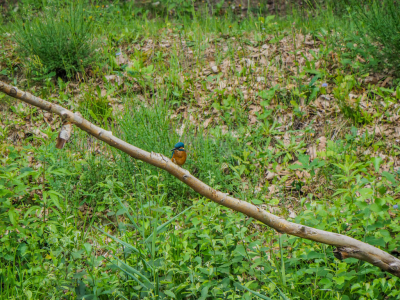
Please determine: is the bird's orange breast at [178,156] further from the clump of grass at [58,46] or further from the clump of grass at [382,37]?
the clump of grass at [382,37]

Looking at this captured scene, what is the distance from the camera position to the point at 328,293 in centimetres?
240

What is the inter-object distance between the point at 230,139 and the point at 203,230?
1627 mm

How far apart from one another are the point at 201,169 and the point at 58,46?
2875mm

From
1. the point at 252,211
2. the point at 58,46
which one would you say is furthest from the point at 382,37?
the point at 58,46

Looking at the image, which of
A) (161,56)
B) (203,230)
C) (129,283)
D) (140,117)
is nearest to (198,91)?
(161,56)

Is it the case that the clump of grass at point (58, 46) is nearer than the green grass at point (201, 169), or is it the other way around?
the green grass at point (201, 169)

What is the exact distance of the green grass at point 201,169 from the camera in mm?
2422

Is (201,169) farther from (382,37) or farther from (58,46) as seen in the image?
(58,46)

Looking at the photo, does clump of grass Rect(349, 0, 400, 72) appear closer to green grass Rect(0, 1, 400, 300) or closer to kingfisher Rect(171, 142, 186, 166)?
green grass Rect(0, 1, 400, 300)

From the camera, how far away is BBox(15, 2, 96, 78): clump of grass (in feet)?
16.7

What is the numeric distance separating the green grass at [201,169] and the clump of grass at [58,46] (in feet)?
0.67

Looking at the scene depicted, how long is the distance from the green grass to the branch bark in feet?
0.69

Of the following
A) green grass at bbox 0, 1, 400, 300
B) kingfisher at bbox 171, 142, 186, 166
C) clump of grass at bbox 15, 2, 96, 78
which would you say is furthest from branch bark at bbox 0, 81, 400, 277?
clump of grass at bbox 15, 2, 96, 78

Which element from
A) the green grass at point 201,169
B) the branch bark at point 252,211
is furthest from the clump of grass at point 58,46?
the branch bark at point 252,211
